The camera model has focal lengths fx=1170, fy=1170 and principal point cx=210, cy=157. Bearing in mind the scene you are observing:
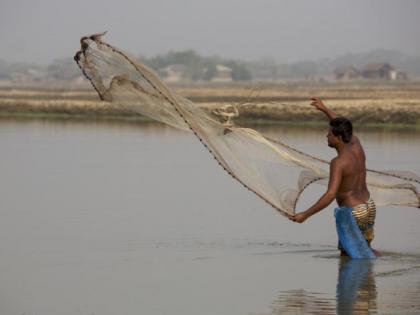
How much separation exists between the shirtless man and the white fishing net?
0.53 metres

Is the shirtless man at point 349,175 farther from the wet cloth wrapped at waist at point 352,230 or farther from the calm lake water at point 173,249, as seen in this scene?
the calm lake water at point 173,249

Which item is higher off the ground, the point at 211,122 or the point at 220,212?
the point at 211,122

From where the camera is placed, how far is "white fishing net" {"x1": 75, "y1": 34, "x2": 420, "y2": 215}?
33.0 ft

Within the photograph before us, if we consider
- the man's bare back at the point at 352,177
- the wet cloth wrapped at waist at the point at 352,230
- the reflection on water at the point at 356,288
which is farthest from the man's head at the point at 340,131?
the reflection on water at the point at 356,288

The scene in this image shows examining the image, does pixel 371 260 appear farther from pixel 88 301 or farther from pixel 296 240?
pixel 88 301

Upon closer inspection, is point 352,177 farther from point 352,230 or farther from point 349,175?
point 352,230

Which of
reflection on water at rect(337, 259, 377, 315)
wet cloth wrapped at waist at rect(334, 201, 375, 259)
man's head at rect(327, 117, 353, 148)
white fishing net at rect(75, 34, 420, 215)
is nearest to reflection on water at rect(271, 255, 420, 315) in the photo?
reflection on water at rect(337, 259, 377, 315)

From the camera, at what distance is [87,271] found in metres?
9.91

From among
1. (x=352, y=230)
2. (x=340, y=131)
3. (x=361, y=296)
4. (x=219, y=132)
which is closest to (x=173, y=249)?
(x=219, y=132)

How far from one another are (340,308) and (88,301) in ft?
6.09

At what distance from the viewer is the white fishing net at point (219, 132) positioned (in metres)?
10.1

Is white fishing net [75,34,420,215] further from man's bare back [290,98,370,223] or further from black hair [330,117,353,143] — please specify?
black hair [330,117,353,143]

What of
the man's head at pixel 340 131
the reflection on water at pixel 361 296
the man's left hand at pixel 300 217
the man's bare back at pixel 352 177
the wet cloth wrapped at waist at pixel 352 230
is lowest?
the reflection on water at pixel 361 296

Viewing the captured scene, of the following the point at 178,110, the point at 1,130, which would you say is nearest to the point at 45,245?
the point at 178,110
